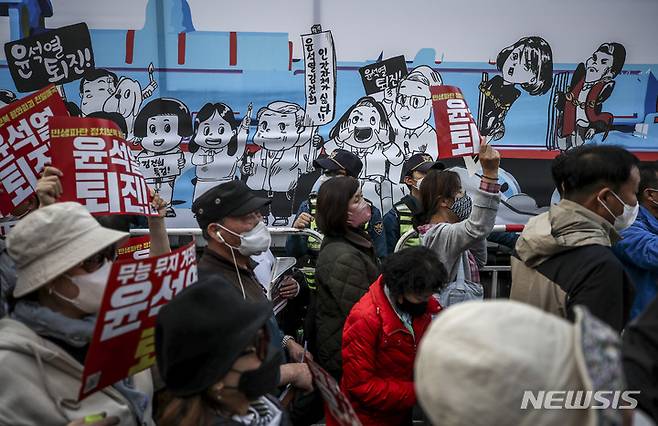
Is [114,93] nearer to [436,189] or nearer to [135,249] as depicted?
[135,249]

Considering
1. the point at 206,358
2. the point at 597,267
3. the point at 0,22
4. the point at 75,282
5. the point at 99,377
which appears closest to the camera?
the point at 206,358

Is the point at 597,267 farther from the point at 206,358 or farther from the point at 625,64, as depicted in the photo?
the point at 625,64

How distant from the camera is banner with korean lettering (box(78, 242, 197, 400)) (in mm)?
1743

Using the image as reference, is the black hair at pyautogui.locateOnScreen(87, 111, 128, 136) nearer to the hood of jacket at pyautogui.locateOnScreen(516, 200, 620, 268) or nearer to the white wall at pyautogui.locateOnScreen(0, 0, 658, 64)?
the white wall at pyautogui.locateOnScreen(0, 0, 658, 64)

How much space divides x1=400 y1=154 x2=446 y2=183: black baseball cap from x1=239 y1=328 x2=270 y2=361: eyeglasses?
2996 millimetres

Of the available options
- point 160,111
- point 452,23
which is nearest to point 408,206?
point 452,23

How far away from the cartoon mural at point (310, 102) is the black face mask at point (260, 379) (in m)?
3.08

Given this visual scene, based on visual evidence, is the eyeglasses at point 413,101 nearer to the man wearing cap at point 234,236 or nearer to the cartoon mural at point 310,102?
the cartoon mural at point 310,102

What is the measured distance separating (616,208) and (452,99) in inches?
39.7

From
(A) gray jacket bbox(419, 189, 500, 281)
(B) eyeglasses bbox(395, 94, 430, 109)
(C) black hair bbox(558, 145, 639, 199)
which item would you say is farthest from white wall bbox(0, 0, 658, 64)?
(C) black hair bbox(558, 145, 639, 199)

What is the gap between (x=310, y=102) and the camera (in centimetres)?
466

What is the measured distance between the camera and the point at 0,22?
4426 mm

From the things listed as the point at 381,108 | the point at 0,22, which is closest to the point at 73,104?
Result: the point at 0,22

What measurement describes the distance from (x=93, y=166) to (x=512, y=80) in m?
3.72
